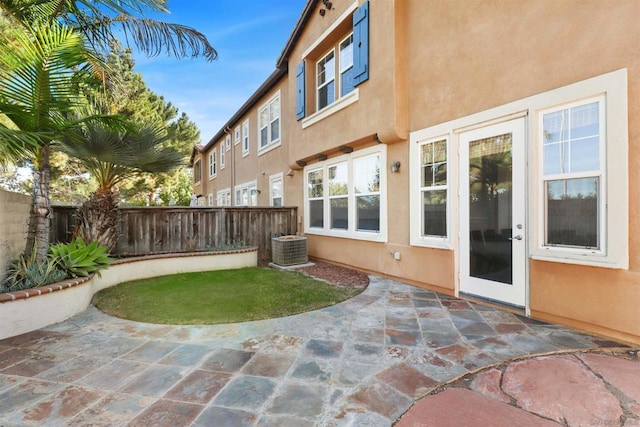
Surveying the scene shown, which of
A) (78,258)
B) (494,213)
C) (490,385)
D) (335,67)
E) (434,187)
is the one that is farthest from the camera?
(335,67)

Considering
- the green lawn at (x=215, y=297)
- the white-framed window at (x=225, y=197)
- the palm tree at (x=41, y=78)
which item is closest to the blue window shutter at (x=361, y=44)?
the palm tree at (x=41, y=78)

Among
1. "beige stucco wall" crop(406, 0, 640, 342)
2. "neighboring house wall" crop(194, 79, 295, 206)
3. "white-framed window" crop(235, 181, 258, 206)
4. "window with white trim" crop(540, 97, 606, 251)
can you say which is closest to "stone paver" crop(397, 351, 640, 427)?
"beige stucco wall" crop(406, 0, 640, 342)

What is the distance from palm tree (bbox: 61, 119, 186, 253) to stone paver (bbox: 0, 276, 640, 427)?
2916 millimetres

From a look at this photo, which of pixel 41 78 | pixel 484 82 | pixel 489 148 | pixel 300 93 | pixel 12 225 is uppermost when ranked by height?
pixel 300 93

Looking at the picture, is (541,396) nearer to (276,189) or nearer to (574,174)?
(574,174)

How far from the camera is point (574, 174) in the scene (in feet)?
11.8

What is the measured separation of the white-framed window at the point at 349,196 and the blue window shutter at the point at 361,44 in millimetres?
1574

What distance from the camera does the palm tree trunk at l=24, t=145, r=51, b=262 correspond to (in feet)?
13.9

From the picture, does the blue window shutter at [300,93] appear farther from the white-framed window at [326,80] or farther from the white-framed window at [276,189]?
the white-framed window at [276,189]

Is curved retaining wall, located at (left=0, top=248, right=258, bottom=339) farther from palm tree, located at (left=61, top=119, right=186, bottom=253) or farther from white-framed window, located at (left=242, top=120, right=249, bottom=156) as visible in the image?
white-framed window, located at (left=242, top=120, right=249, bottom=156)

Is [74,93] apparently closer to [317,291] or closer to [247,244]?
[317,291]

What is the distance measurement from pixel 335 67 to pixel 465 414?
763cm

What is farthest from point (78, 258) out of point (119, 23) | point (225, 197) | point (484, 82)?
point (225, 197)

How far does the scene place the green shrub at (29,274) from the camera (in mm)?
3924
